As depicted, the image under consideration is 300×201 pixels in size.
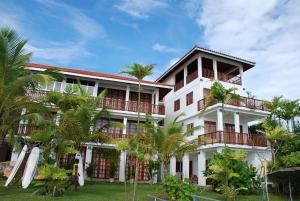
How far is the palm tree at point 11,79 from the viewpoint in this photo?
11250 millimetres

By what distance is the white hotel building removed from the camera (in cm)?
2050

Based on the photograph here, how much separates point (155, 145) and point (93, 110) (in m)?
4.08

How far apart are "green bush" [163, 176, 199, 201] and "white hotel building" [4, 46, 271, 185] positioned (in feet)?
29.5

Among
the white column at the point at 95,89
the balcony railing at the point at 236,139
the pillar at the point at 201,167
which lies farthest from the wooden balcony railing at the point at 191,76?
the white column at the point at 95,89

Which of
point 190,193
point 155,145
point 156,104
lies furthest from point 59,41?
point 156,104

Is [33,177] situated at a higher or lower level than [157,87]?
lower

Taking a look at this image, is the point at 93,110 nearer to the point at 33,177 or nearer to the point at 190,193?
the point at 33,177

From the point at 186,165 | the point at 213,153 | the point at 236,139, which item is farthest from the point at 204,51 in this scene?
the point at 186,165

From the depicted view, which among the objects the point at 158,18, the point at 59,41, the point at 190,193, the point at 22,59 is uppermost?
the point at 158,18

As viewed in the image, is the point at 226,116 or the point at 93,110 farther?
the point at 226,116

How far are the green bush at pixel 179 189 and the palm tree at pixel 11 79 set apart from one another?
6415mm

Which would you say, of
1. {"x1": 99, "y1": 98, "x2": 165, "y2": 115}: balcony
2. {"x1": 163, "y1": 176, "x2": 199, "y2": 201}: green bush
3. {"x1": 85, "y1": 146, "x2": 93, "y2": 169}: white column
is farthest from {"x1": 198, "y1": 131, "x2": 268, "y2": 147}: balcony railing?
{"x1": 163, "y1": 176, "x2": 199, "y2": 201}: green bush

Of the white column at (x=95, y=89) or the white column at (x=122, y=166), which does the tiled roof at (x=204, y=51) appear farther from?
the white column at (x=122, y=166)

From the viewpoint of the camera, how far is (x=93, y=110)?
51.9 ft
